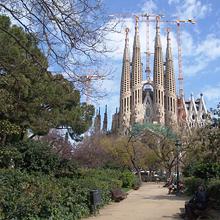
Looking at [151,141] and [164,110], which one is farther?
[164,110]

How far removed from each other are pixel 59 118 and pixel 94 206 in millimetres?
10719

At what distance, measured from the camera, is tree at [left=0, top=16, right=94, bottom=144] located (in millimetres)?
13008

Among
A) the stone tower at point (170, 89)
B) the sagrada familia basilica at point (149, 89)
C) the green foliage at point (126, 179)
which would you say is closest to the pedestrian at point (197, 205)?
the green foliage at point (126, 179)

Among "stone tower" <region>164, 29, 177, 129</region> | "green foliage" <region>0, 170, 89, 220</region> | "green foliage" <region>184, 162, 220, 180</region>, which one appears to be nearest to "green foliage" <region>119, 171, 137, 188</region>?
"green foliage" <region>184, 162, 220, 180</region>

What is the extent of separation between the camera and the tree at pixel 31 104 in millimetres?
13008

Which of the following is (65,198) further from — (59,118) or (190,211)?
(59,118)

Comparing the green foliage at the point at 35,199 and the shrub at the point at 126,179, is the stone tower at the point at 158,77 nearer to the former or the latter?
the shrub at the point at 126,179

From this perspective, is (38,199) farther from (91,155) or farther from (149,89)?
(149,89)

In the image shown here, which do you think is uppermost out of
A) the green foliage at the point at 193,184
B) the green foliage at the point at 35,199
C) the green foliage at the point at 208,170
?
the green foliage at the point at 208,170

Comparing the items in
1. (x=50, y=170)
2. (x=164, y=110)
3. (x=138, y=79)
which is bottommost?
(x=50, y=170)

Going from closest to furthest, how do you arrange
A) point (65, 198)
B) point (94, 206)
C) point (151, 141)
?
point (65, 198) → point (94, 206) → point (151, 141)

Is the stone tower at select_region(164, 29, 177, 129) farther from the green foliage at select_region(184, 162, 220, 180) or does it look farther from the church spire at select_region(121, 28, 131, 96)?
the green foliage at select_region(184, 162, 220, 180)

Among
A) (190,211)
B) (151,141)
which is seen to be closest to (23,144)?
(190,211)

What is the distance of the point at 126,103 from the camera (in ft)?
384
